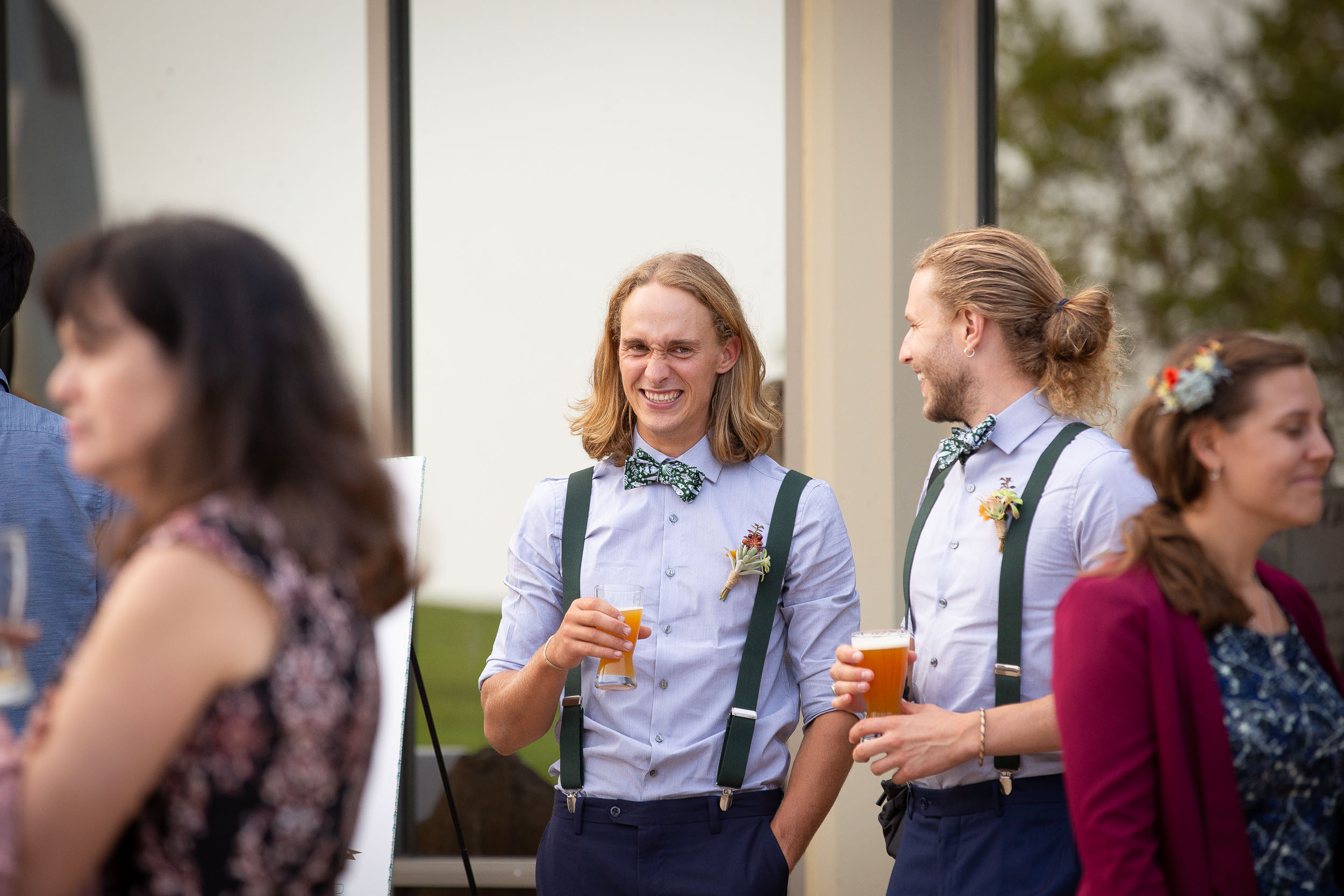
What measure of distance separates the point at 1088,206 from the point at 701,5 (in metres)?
1.44

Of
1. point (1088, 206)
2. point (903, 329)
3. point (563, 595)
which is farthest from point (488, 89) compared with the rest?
point (563, 595)

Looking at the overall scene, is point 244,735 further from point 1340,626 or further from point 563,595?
point 1340,626

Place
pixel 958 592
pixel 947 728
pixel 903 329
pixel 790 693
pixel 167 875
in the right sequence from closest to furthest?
1. pixel 167 875
2. pixel 947 728
3. pixel 958 592
4. pixel 790 693
5. pixel 903 329

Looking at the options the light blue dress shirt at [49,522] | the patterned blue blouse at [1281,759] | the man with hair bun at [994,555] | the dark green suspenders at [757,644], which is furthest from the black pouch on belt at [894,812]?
the light blue dress shirt at [49,522]

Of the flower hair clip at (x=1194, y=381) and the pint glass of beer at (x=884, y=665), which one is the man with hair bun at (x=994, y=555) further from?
the flower hair clip at (x=1194, y=381)

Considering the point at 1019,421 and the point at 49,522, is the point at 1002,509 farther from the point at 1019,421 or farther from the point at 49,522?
the point at 49,522

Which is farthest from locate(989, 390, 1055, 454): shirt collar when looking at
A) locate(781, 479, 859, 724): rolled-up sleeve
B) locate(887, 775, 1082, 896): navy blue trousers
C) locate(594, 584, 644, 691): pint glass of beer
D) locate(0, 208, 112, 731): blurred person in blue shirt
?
locate(0, 208, 112, 731): blurred person in blue shirt

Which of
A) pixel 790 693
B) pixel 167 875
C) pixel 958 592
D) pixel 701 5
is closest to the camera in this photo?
pixel 167 875

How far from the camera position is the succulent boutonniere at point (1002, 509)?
2061mm

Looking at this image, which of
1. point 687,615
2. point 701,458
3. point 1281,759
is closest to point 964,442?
point 701,458

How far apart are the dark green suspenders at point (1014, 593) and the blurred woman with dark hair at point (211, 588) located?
46.6 inches

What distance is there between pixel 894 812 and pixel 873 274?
1776 millimetres

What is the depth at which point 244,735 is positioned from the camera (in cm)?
102

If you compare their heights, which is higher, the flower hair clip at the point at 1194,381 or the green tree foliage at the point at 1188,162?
the green tree foliage at the point at 1188,162
